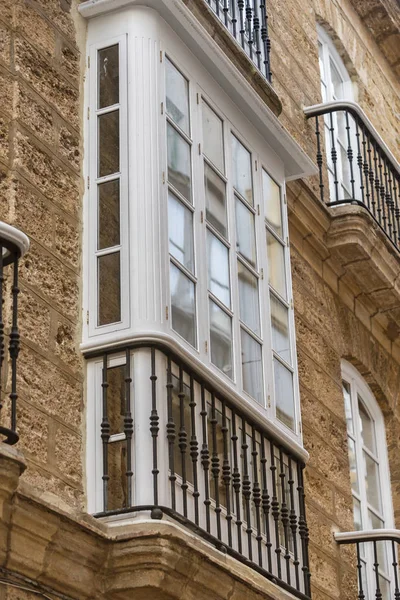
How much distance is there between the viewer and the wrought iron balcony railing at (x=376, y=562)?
9336 mm

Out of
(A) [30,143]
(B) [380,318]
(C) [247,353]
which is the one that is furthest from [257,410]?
(B) [380,318]

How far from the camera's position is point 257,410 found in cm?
771

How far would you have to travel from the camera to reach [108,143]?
24.7ft

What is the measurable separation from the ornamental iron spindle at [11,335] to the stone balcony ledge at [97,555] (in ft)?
0.91

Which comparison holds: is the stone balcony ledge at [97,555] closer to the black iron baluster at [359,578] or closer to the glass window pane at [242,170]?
the glass window pane at [242,170]

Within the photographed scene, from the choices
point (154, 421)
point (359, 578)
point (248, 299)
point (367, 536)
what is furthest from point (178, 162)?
point (359, 578)

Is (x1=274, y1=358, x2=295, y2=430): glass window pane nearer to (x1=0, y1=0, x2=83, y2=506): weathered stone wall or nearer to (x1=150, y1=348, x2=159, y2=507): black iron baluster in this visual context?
(x1=150, y1=348, x2=159, y2=507): black iron baluster

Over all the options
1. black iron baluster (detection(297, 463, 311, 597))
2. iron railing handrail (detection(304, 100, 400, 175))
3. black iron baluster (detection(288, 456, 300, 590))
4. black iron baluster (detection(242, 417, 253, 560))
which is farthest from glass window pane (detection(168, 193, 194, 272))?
iron railing handrail (detection(304, 100, 400, 175))

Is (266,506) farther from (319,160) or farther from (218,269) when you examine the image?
(319,160)

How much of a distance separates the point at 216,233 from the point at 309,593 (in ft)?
6.62

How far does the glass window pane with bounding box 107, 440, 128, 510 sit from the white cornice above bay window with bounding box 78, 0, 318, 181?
94.6 inches

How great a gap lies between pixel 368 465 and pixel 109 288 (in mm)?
4233

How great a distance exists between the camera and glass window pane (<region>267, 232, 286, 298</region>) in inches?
338

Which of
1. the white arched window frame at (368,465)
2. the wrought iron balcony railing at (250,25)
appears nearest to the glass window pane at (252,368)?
the wrought iron balcony railing at (250,25)
